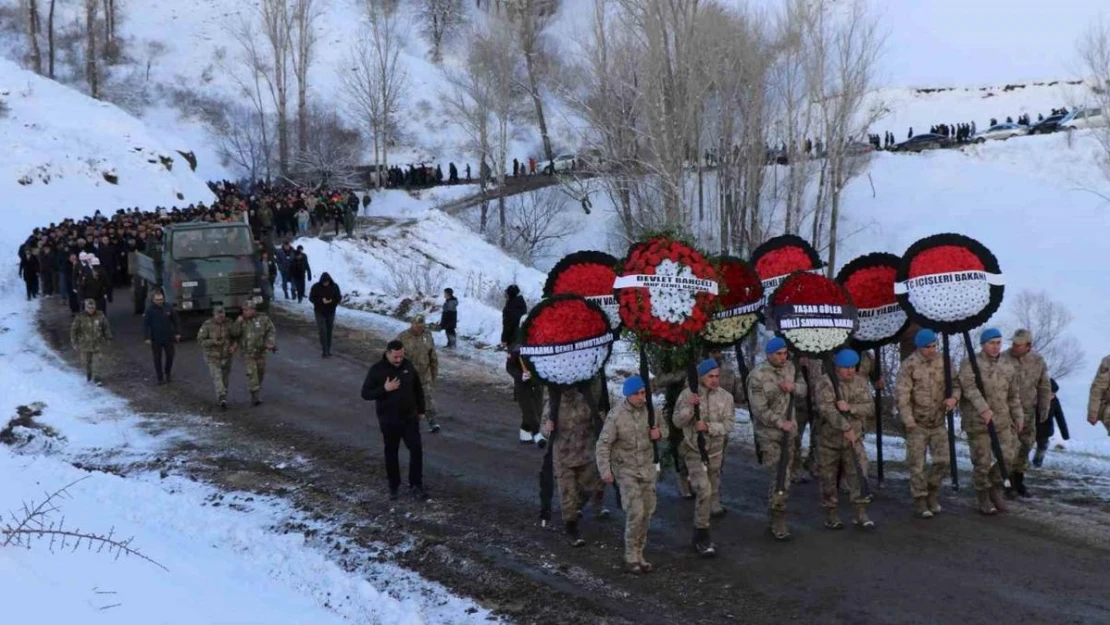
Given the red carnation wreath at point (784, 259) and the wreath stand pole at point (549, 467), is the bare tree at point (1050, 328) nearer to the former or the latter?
the red carnation wreath at point (784, 259)

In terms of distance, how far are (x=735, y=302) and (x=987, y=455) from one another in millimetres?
2640

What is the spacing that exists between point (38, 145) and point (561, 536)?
34.9m

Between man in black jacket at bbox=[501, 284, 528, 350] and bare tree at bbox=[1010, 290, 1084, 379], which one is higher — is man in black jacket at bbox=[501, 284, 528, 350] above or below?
above

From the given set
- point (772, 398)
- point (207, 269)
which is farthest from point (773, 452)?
point (207, 269)

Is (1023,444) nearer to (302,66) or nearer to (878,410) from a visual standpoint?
(878,410)

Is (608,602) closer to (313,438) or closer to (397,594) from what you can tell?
(397,594)

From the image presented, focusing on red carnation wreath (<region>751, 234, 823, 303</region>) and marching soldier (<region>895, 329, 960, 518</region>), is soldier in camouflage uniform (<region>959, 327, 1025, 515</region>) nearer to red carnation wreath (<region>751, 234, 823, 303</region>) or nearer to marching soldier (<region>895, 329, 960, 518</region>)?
marching soldier (<region>895, 329, 960, 518</region>)

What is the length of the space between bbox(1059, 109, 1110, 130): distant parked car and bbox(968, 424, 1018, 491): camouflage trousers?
3949 centimetres

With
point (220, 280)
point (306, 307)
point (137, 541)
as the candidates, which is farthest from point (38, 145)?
point (137, 541)

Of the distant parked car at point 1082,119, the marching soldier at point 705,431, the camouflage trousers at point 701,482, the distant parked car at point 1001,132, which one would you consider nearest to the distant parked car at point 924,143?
the distant parked car at point 1001,132

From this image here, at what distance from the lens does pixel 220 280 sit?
63.9 feet

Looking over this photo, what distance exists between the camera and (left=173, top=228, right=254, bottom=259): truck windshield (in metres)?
19.9

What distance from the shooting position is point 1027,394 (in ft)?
31.7

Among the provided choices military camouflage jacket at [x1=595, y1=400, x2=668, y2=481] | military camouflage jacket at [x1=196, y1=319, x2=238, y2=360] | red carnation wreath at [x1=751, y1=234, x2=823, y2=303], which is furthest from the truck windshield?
military camouflage jacket at [x1=595, y1=400, x2=668, y2=481]
